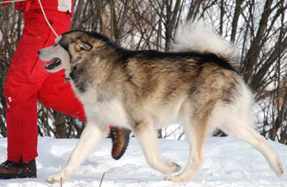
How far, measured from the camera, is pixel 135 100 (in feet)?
11.8

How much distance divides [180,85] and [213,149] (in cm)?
147

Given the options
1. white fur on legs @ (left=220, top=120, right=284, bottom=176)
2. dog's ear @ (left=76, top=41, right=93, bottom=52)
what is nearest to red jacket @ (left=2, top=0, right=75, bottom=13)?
dog's ear @ (left=76, top=41, right=93, bottom=52)

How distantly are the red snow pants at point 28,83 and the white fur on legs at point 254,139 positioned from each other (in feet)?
4.50

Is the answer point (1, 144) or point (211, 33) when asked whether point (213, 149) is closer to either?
point (211, 33)

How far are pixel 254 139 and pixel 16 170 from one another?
1.73 metres

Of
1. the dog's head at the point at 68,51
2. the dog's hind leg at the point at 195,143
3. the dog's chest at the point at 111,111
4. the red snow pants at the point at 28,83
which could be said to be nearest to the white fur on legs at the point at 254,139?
the dog's hind leg at the point at 195,143

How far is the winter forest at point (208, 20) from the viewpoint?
6.84 metres

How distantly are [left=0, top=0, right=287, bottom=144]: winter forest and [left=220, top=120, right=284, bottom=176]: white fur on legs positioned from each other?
304 centimetres

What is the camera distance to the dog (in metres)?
3.61

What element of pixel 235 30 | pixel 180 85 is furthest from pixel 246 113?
pixel 235 30

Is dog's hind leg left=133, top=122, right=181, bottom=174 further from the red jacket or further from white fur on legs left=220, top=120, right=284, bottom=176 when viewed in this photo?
the red jacket

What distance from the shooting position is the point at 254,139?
3.88 m

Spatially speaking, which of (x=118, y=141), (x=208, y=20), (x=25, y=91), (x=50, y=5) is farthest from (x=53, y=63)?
(x=208, y=20)

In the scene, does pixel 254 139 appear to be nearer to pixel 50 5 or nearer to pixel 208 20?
pixel 50 5
